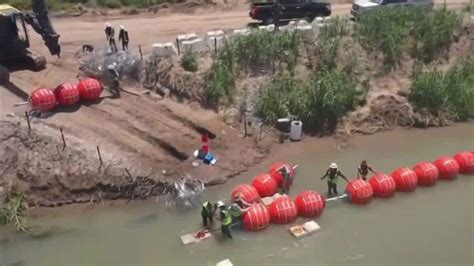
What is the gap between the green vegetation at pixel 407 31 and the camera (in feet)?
89.1

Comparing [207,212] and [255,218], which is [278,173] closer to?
[255,218]

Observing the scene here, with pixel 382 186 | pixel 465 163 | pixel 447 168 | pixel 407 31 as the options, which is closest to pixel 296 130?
pixel 382 186

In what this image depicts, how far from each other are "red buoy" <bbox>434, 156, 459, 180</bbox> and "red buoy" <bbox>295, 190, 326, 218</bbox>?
4.90m

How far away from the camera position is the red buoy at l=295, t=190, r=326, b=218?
18.6m

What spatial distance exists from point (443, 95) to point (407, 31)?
416cm

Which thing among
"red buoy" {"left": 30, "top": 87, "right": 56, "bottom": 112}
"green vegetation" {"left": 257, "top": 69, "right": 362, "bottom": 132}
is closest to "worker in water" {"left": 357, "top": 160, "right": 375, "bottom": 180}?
"green vegetation" {"left": 257, "top": 69, "right": 362, "bottom": 132}

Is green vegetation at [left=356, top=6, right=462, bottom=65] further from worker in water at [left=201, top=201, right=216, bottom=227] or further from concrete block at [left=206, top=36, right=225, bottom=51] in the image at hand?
worker in water at [left=201, top=201, right=216, bottom=227]

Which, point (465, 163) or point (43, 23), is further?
point (43, 23)

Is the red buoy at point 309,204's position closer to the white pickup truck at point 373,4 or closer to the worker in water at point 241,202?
the worker in water at point 241,202

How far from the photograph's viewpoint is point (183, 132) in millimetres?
22797

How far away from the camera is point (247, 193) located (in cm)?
1894

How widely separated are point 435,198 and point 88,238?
1144cm

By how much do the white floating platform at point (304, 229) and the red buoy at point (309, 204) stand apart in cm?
43

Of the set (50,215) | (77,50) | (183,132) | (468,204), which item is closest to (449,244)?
(468,204)
